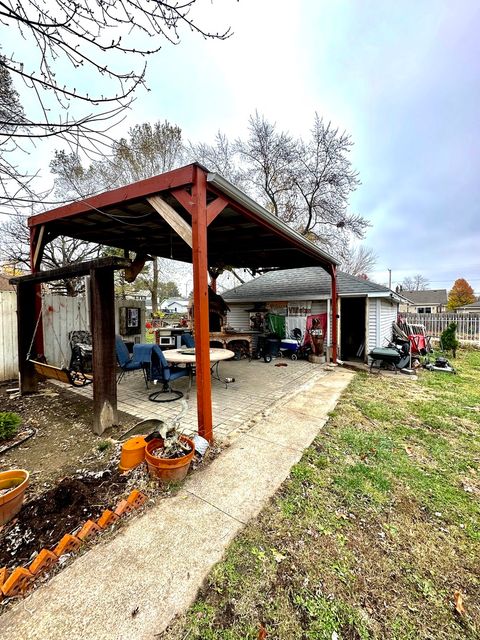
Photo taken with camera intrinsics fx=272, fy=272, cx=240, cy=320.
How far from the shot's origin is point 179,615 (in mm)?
1409

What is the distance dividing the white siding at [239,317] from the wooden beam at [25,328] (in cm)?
782

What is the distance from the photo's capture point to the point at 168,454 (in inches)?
103

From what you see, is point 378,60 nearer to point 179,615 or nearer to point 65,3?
point 65,3

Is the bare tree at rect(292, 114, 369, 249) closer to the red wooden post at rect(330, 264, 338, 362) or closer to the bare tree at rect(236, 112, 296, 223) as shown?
the bare tree at rect(236, 112, 296, 223)

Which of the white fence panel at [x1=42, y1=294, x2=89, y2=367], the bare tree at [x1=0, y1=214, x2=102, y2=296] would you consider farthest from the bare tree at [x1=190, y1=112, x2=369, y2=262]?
the white fence panel at [x1=42, y1=294, x2=89, y2=367]

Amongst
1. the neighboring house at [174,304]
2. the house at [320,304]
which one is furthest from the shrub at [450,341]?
the neighboring house at [174,304]

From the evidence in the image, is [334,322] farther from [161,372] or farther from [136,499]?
[136,499]

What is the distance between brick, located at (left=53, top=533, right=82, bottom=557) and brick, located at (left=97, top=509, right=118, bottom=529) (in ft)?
0.56

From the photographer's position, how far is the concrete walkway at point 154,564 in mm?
1354

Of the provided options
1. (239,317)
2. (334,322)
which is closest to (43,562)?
(334,322)

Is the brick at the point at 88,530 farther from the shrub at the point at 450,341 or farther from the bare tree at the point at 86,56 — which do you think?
the shrub at the point at 450,341

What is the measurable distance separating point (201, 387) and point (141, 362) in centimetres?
207

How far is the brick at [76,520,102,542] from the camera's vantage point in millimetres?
1851

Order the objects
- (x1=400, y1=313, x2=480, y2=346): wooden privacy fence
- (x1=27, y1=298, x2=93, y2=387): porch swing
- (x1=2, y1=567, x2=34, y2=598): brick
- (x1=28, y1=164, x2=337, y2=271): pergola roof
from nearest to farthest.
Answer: (x1=2, y1=567, x2=34, y2=598): brick, (x1=28, y1=164, x2=337, y2=271): pergola roof, (x1=27, y1=298, x2=93, y2=387): porch swing, (x1=400, y1=313, x2=480, y2=346): wooden privacy fence
